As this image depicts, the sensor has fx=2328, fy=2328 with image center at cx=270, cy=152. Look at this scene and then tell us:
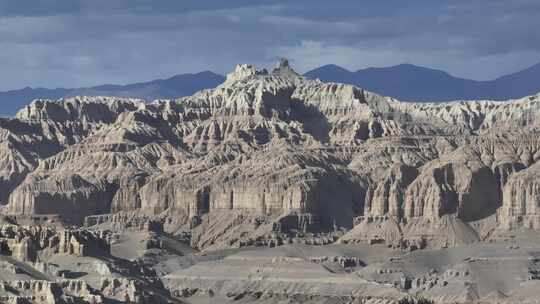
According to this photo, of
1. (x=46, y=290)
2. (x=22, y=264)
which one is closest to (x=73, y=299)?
(x=46, y=290)

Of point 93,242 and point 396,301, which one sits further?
point 396,301

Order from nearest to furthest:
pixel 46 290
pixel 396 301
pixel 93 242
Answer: pixel 46 290, pixel 93 242, pixel 396 301

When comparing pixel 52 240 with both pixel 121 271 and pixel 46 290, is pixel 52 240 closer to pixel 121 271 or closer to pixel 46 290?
pixel 121 271

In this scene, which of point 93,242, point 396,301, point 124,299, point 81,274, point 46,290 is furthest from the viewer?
point 396,301

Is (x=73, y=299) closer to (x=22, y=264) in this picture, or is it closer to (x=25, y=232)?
(x=22, y=264)

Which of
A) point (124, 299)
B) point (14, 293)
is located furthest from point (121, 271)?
point (14, 293)

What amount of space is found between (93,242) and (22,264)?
76.1 ft

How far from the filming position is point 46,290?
465ft

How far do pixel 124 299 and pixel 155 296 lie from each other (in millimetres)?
6014

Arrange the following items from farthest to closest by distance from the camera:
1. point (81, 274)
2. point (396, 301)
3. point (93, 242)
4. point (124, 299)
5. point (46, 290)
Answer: point (396, 301) → point (93, 242) → point (81, 274) → point (124, 299) → point (46, 290)

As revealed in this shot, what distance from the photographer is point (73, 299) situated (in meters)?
143

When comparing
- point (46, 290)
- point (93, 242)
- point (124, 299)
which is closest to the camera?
point (46, 290)

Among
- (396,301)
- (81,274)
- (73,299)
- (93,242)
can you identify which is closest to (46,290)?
(73,299)

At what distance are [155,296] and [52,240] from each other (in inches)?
659
